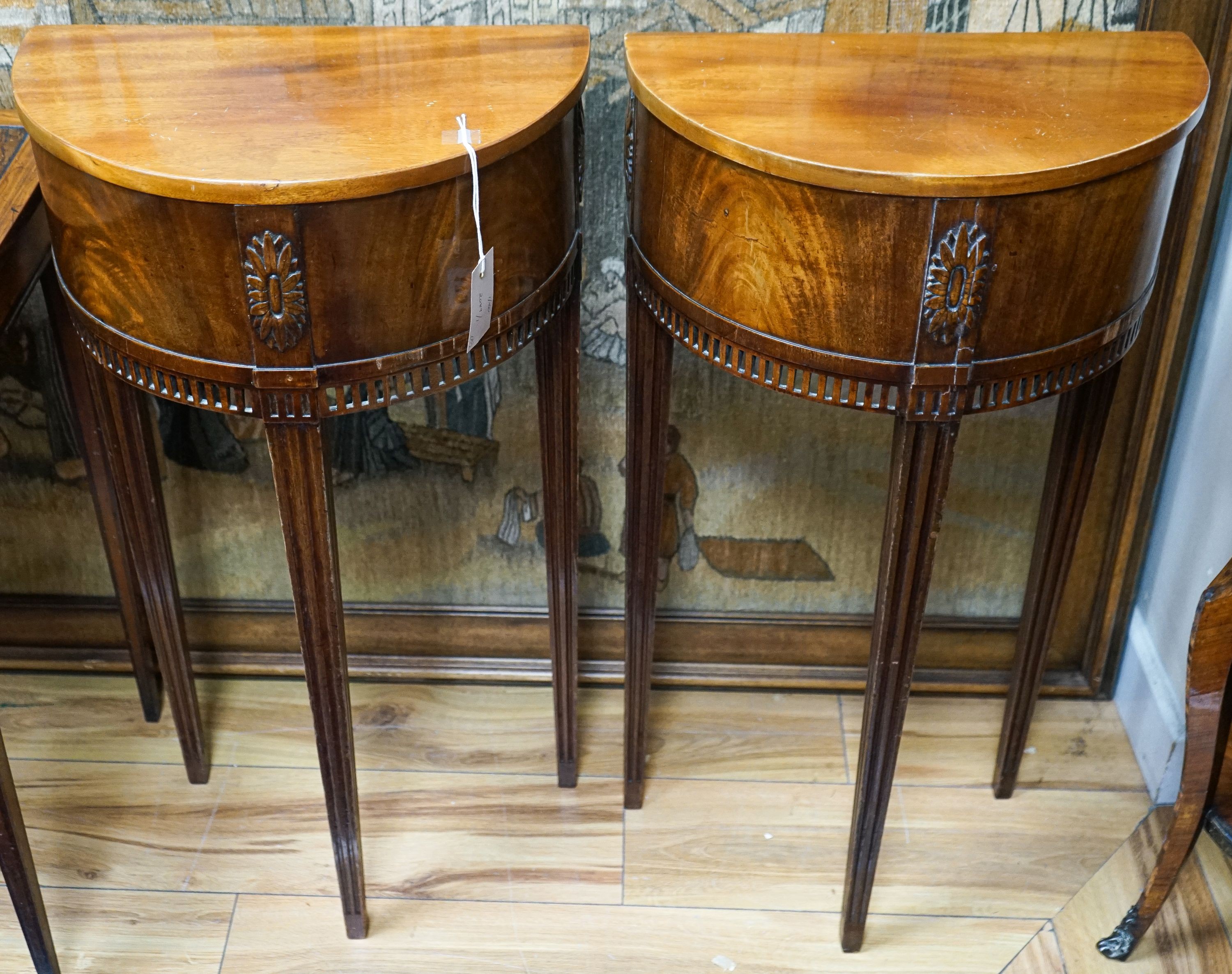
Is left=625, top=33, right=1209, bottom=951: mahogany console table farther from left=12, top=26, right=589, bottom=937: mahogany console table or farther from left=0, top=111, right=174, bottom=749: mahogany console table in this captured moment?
left=0, top=111, right=174, bottom=749: mahogany console table

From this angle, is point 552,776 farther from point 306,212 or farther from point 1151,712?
point 306,212

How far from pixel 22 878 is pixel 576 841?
54 centimetres

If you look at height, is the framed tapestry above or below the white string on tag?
below

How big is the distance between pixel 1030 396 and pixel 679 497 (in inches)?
21.6

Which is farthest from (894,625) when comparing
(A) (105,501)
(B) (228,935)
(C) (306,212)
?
(A) (105,501)

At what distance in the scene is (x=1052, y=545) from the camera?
1.28m

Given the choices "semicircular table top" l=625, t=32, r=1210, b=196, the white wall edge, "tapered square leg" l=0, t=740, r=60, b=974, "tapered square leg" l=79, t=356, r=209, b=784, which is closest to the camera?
"semicircular table top" l=625, t=32, r=1210, b=196

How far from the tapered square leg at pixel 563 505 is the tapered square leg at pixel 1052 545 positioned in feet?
1.53

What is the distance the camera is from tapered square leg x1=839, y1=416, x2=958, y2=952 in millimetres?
977

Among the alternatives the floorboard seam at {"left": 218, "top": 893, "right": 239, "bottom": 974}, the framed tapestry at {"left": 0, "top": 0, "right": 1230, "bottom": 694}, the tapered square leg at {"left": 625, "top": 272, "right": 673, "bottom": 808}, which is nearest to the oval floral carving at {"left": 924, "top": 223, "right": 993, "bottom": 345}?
the tapered square leg at {"left": 625, "top": 272, "right": 673, "bottom": 808}

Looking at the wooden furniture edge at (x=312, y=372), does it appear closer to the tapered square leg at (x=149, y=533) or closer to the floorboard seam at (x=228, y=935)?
the tapered square leg at (x=149, y=533)

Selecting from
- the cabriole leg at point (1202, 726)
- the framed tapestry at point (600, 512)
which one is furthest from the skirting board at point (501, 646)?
the cabriole leg at point (1202, 726)

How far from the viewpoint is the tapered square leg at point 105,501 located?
124cm

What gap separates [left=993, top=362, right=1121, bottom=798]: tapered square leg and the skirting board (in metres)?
0.11
